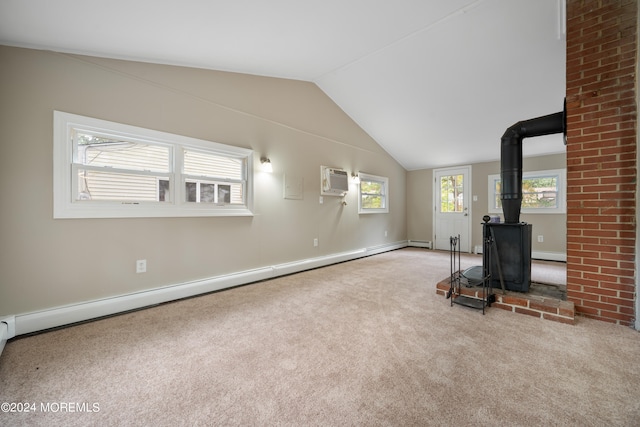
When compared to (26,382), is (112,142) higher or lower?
higher

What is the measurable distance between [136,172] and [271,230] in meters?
1.83

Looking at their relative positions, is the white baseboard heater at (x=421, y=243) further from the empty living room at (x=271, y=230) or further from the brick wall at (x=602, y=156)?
the brick wall at (x=602, y=156)

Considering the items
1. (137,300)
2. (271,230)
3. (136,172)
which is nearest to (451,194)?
(271,230)

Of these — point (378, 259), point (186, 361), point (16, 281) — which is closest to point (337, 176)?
point (378, 259)

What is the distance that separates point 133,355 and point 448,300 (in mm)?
2893

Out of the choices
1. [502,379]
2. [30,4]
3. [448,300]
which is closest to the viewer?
[502,379]

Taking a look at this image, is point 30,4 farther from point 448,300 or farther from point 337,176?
point 448,300

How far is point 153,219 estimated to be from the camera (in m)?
2.74

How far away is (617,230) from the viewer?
2135 mm

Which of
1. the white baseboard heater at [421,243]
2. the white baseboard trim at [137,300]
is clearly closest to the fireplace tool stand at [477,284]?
the white baseboard trim at [137,300]

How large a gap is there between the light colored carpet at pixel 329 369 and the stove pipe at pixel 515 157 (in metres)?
A: 1.16

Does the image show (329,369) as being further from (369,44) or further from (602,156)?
(369,44)

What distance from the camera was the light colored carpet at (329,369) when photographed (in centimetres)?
124

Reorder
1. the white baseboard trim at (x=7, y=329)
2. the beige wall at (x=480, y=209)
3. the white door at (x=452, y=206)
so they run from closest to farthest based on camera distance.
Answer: the white baseboard trim at (x=7, y=329) < the beige wall at (x=480, y=209) < the white door at (x=452, y=206)
